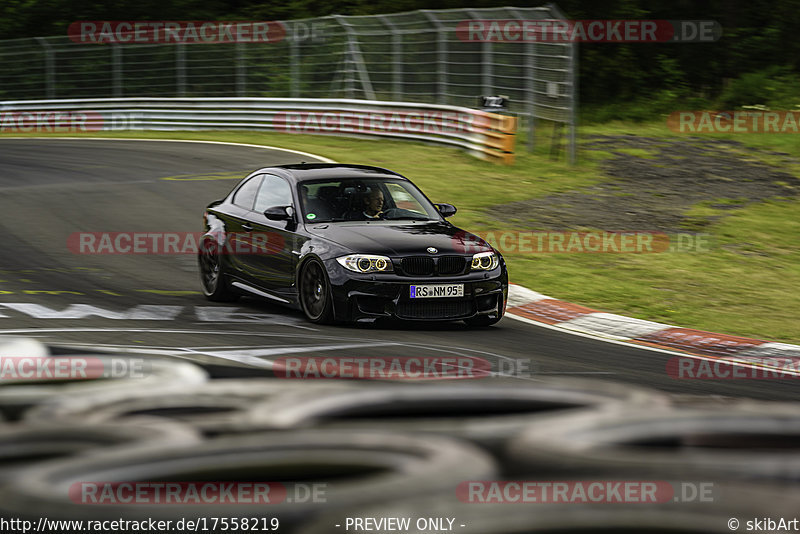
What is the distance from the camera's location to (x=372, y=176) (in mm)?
11766

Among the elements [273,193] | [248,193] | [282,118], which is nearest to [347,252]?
[273,193]

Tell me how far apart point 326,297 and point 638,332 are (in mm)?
3066

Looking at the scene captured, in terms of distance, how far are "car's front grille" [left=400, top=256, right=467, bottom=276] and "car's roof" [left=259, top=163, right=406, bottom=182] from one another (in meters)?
1.59

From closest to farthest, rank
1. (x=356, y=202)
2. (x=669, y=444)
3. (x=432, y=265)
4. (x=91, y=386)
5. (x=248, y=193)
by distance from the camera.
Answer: (x=669, y=444) → (x=91, y=386) → (x=432, y=265) → (x=356, y=202) → (x=248, y=193)

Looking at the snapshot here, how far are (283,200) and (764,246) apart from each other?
9.09m

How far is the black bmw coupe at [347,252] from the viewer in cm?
1041

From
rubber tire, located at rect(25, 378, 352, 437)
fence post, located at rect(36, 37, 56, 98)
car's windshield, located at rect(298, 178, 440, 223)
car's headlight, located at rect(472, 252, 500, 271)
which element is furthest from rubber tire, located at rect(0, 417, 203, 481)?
fence post, located at rect(36, 37, 56, 98)

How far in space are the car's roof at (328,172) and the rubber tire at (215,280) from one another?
105cm

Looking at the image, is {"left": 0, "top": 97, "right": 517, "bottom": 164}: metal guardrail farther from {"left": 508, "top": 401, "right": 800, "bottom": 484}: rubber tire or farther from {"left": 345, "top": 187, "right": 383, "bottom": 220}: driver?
{"left": 508, "top": 401, "right": 800, "bottom": 484}: rubber tire

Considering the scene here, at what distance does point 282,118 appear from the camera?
3216cm

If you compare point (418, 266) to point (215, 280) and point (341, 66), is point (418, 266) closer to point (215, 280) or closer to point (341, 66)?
point (215, 280)

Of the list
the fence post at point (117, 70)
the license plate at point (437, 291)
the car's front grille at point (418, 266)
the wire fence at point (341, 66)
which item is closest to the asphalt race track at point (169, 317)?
the license plate at point (437, 291)

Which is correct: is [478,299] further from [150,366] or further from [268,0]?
[268,0]

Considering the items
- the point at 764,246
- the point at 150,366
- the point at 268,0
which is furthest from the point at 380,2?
the point at 150,366
